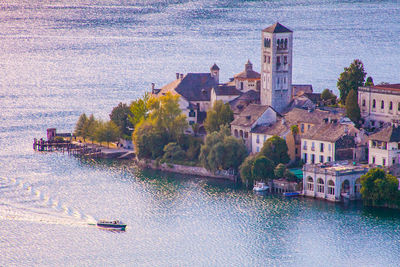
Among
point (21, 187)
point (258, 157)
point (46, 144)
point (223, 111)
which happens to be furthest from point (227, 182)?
point (46, 144)

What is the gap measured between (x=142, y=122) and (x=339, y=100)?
25.4 meters

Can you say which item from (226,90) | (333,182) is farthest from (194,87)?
(333,182)

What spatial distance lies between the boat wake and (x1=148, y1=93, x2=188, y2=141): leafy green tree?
67.1 feet

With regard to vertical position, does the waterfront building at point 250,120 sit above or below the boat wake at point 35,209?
above

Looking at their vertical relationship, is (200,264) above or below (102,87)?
below

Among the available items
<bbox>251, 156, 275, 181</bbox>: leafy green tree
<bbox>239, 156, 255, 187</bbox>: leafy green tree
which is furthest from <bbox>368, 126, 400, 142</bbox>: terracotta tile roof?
<bbox>239, 156, 255, 187</bbox>: leafy green tree

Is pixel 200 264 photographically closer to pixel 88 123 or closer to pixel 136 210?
pixel 136 210

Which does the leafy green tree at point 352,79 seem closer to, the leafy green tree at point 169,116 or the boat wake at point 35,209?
the leafy green tree at point 169,116

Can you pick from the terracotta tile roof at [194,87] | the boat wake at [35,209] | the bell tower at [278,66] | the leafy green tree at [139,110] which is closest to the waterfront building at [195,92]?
the terracotta tile roof at [194,87]

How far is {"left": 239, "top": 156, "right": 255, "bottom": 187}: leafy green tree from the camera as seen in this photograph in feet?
355

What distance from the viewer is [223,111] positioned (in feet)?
397

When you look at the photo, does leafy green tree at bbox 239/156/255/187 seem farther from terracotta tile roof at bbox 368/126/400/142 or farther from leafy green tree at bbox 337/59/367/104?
leafy green tree at bbox 337/59/367/104

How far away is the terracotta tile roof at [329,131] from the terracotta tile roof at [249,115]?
7237 mm

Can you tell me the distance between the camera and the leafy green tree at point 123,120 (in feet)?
431
